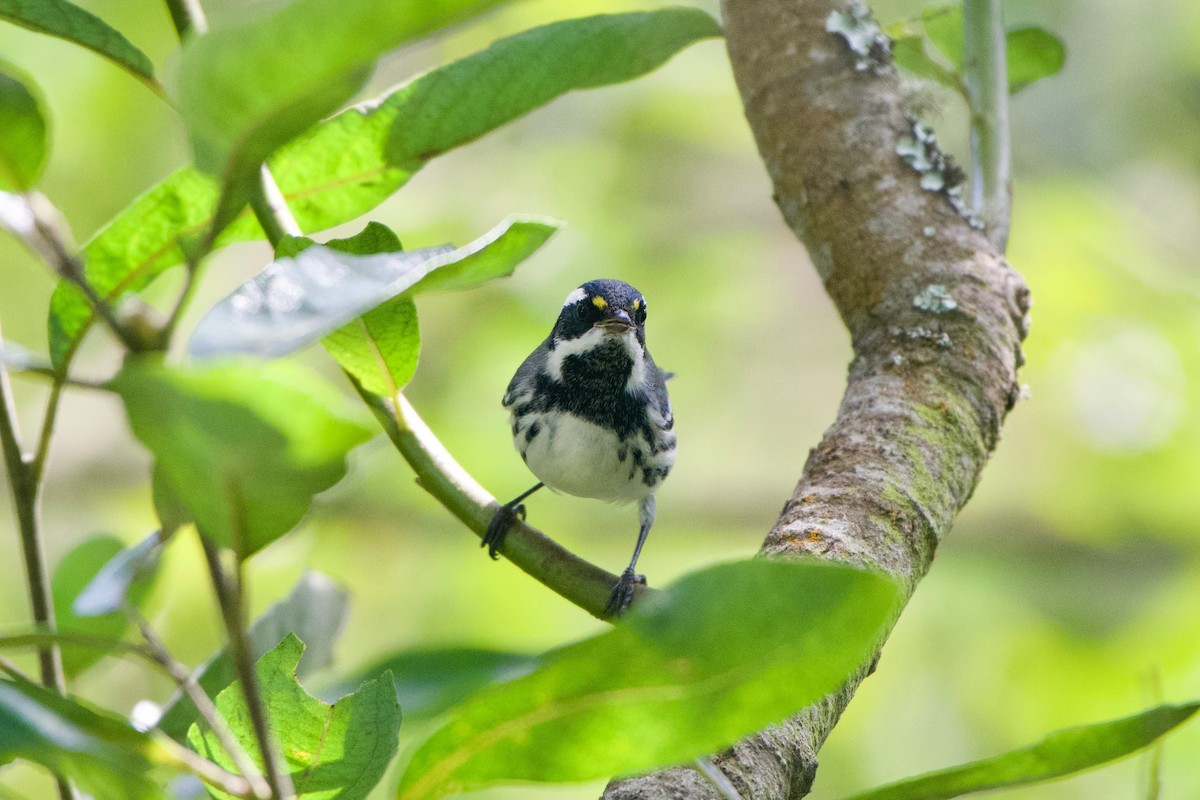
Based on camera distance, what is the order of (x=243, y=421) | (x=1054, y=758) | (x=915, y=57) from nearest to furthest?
(x=243, y=421)
(x=1054, y=758)
(x=915, y=57)

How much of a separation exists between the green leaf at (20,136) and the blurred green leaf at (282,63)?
0.76ft

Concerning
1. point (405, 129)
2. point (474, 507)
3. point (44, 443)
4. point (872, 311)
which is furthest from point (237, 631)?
point (872, 311)

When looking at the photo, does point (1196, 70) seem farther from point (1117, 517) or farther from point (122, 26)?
point (122, 26)

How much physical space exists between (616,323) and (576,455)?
352 mm

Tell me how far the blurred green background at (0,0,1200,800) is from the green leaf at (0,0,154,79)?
3159 millimetres

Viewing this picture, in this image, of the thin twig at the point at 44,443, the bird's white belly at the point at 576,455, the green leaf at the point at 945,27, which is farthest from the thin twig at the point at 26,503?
the green leaf at the point at 945,27

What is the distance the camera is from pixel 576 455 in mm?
2752

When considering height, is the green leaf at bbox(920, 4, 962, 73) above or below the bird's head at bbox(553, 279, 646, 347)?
above

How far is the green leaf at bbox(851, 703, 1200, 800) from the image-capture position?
32.3 inches

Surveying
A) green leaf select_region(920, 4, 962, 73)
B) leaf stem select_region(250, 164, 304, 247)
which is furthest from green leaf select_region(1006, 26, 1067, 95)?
leaf stem select_region(250, 164, 304, 247)

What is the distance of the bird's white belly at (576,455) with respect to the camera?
276cm

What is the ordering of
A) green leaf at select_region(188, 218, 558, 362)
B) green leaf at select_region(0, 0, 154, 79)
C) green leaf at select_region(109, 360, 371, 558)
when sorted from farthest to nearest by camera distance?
green leaf at select_region(0, 0, 154, 79) → green leaf at select_region(188, 218, 558, 362) → green leaf at select_region(109, 360, 371, 558)

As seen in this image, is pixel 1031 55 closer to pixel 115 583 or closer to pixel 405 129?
pixel 405 129

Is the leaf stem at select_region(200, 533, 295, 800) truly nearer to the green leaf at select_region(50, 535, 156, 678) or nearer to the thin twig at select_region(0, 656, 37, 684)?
the thin twig at select_region(0, 656, 37, 684)
